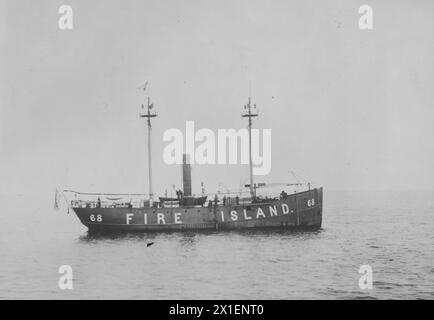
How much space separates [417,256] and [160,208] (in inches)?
735

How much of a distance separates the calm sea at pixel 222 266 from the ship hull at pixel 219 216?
3.34 feet

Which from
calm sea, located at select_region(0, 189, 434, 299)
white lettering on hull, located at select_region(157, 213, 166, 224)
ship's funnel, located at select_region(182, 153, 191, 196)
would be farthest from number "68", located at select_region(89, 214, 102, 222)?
ship's funnel, located at select_region(182, 153, 191, 196)

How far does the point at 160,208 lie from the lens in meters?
40.3

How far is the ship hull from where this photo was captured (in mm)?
40125

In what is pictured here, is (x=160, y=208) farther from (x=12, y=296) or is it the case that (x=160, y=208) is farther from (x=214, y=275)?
(x=12, y=296)

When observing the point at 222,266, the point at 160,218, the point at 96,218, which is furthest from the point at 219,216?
the point at 222,266

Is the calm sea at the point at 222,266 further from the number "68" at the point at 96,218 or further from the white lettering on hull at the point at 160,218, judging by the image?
the number "68" at the point at 96,218

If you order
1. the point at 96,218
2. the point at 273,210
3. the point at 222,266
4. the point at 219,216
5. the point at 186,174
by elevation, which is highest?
the point at 186,174

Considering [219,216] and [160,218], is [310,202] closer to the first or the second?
[219,216]

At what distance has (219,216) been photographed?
40.5 metres

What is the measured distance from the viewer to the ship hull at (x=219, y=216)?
132ft

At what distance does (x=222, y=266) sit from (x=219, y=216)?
12419 millimetres
